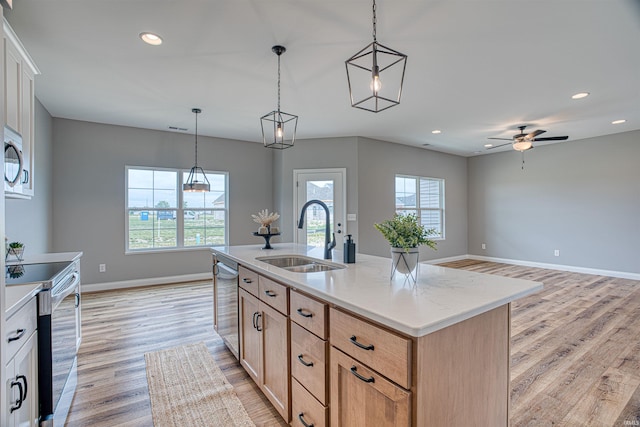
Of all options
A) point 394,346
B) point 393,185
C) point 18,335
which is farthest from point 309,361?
point 393,185

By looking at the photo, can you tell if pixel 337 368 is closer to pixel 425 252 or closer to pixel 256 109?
pixel 256 109

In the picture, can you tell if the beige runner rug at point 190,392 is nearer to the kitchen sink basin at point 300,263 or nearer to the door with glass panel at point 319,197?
the kitchen sink basin at point 300,263

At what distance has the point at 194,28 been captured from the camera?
7.86 feet

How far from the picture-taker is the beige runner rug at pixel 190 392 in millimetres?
1927

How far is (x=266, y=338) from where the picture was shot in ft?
6.48

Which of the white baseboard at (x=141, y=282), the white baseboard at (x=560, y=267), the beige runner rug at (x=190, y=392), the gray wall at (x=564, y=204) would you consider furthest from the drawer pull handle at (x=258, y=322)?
the gray wall at (x=564, y=204)

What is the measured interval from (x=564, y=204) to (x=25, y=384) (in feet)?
26.6

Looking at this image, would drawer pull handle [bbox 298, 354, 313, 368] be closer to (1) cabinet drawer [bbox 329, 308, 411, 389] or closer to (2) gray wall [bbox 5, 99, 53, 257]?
(1) cabinet drawer [bbox 329, 308, 411, 389]

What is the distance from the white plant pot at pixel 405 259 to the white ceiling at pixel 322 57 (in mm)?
1688

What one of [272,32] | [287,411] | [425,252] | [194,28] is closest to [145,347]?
[287,411]

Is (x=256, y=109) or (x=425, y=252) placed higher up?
(x=256, y=109)

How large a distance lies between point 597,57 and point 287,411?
3914 millimetres

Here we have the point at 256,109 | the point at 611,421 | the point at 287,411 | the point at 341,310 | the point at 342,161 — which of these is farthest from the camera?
the point at 342,161

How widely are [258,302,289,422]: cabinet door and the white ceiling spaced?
207 centimetres
